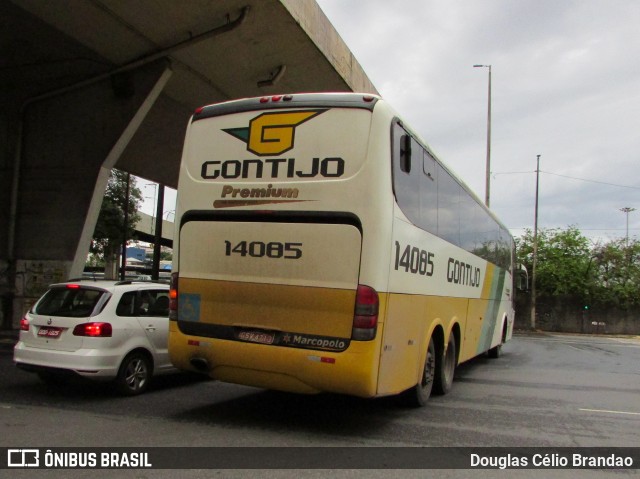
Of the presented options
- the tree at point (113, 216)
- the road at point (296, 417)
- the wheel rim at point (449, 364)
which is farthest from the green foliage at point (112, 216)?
the wheel rim at point (449, 364)

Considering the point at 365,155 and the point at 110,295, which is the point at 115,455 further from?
the point at 365,155

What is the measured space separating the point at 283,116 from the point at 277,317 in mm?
2243

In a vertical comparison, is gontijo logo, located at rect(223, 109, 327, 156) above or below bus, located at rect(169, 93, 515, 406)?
above

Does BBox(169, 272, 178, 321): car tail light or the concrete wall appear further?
the concrete wall

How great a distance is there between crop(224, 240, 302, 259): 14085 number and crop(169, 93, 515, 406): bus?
0.01 metres

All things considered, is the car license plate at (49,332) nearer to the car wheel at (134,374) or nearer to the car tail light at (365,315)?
the car wheel at (134,374)

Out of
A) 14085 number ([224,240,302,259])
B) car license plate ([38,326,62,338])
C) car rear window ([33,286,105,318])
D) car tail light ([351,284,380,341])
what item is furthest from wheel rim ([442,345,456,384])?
car license plate ([38,326,62,338])

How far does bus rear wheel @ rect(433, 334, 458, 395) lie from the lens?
8.28 m

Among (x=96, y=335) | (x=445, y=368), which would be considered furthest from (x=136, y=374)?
(x=445, y=368)

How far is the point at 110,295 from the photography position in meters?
7.57

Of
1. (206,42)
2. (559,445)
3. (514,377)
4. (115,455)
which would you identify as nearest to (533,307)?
(514,377)

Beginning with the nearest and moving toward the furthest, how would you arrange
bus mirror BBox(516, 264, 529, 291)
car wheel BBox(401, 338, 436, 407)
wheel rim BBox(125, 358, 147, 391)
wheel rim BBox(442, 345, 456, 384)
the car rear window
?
the car rear window, car wheel BBox(401, 338, 436, 407), wheel rim BBox(125, 358, 147, 391), wheel rim BBox(442, 345, 456, 384), bus mirror BBox(516, 264, 529, 291)

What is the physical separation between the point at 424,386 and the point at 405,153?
3401mm

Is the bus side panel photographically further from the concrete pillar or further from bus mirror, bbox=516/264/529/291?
the concrete pillar
